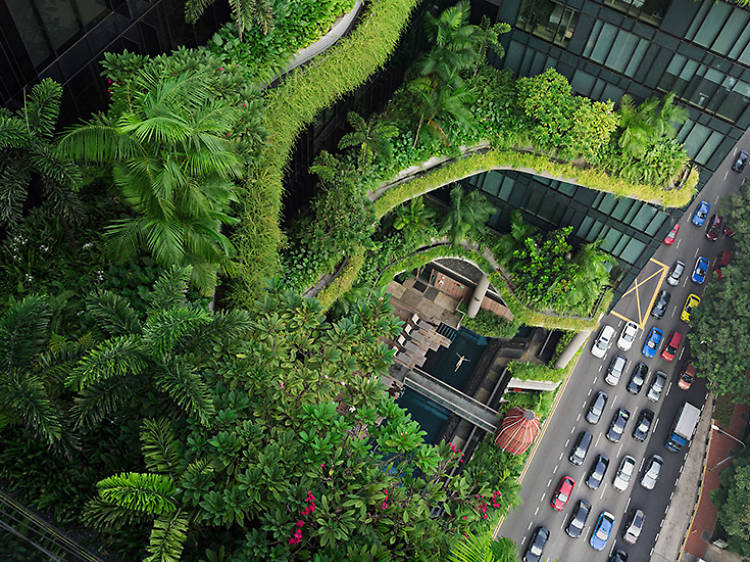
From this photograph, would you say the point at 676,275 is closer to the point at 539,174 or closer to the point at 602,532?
the point at 602,532

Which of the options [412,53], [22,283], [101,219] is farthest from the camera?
[412,53]

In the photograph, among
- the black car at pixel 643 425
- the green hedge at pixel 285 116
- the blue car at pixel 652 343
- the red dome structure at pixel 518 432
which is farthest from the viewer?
the blue car at pixel 652 343

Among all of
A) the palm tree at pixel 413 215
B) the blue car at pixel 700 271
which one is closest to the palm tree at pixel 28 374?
the palm tree at pixel 413 215

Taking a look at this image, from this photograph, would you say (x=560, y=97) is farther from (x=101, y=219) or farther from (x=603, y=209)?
(x=101, y=219)

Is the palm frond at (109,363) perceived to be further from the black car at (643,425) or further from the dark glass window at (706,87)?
the black car at (643,425)

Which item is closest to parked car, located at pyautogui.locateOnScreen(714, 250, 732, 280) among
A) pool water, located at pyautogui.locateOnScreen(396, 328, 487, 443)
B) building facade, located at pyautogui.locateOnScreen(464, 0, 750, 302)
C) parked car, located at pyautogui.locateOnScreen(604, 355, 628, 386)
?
parked car, located at pyautogui.locateOnScreen(604, 355, 628, 386)

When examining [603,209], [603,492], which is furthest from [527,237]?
[603,492]

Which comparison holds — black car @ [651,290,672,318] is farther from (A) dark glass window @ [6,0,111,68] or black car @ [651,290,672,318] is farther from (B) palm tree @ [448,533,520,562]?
(A) dark glass window @ [6,0,111,68]
